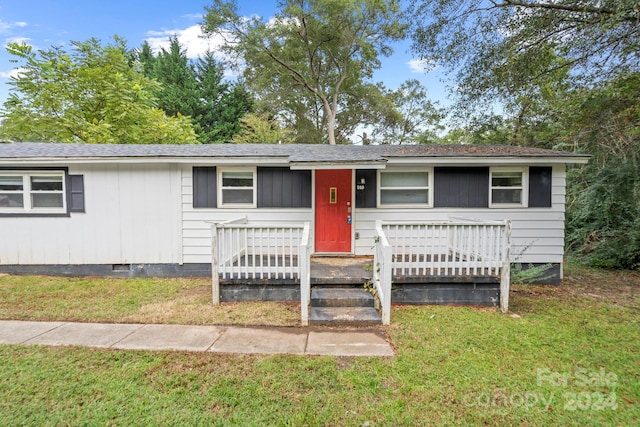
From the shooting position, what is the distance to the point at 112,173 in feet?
21.5

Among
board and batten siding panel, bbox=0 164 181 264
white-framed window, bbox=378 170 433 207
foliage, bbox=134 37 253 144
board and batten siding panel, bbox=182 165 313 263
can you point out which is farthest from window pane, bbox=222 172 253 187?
foliage, bbox=134 37 253 144

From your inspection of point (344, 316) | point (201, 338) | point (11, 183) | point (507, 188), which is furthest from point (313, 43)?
point (201, 338)

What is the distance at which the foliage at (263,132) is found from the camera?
63.5 ft

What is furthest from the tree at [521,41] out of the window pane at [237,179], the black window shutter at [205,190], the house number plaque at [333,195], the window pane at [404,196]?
the black window shutter at [205,190]

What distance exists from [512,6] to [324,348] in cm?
836

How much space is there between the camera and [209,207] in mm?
6641

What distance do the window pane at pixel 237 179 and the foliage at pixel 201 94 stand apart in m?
17.0

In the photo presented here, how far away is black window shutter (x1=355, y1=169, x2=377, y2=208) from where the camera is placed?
21.7 feet

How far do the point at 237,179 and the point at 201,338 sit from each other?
382cm

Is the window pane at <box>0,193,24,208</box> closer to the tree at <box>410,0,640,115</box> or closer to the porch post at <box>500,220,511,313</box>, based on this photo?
the porch post at <box>500,220,511,313</box>

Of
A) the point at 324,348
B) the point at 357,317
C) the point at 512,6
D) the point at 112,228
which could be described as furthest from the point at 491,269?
the point at 112,228

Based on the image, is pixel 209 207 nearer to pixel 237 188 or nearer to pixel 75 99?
pixel 237 188

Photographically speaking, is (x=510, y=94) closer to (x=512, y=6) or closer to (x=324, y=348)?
(x=512, y=6)

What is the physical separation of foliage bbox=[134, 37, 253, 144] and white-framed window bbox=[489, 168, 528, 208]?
20.2 m
